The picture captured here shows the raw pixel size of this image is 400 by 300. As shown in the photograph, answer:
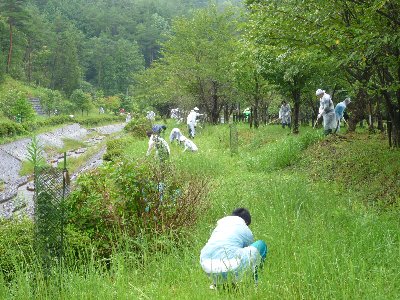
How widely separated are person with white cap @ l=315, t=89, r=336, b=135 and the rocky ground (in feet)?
26.3

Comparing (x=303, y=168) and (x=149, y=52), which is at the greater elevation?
(x=149, y=52)

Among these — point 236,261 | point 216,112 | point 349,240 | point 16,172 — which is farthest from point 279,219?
point 216,112

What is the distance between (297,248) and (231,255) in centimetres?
83

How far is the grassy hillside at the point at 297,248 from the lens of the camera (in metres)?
3.92

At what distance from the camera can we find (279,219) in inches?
236

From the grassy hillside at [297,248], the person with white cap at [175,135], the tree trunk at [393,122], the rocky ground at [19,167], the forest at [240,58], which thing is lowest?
the rocky ground at [19,167]

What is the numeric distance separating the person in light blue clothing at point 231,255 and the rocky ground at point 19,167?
338cm

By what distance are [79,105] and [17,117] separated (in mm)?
17564

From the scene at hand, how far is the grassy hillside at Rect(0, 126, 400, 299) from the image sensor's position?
12.8 feet

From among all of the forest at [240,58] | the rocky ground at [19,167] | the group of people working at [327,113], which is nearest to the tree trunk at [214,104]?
the forest at [240,58]

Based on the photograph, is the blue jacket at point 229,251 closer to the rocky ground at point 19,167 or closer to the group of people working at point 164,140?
the rocky ground at point 19,167

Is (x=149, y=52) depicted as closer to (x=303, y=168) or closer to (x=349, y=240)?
(x=303, y=168)

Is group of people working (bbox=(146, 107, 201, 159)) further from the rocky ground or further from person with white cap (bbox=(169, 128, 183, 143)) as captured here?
the rocky ground

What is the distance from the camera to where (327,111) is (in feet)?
44.1
